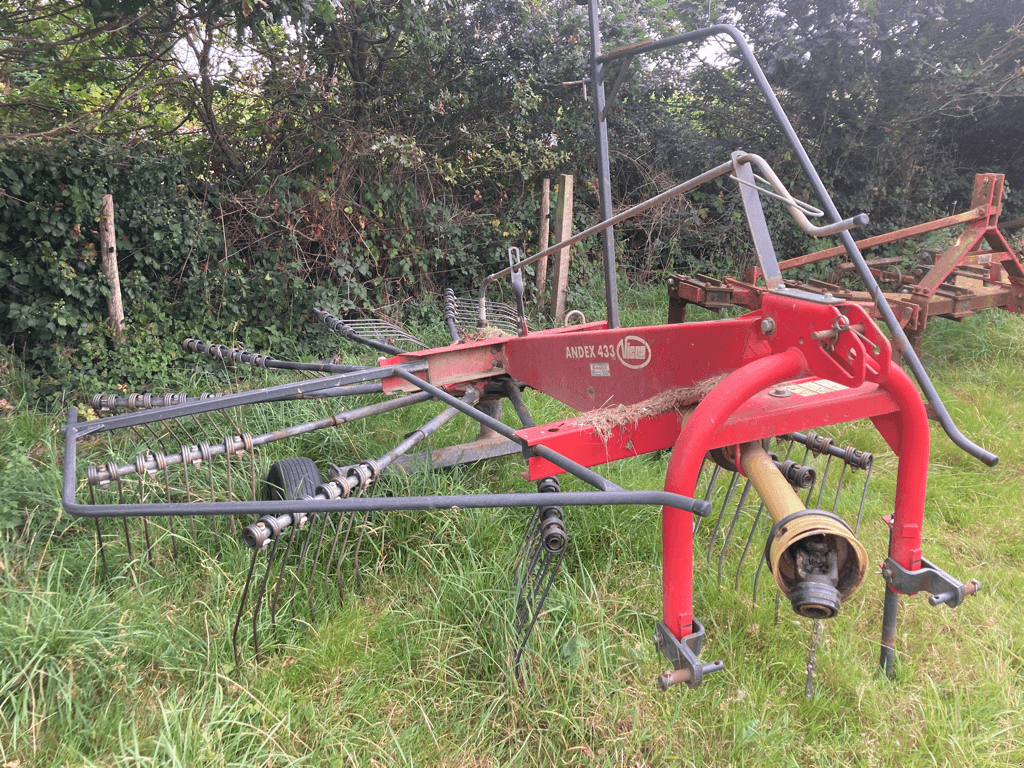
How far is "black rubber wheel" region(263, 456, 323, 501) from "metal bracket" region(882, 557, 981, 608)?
1.99 metres

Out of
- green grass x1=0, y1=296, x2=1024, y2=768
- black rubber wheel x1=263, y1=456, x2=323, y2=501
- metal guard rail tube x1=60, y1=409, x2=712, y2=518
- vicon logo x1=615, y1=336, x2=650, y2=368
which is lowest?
green grass x1=0, y1=296, x2=1024, y2=768

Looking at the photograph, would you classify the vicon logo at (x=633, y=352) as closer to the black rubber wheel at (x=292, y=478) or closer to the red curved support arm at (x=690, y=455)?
the red curved support arm at (x=690, y=455)

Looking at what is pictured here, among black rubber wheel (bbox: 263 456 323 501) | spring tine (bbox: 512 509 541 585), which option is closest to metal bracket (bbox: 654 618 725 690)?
spring tine (bbox: 512 509 541 585)

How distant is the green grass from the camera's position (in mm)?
1802

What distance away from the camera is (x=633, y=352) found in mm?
2023

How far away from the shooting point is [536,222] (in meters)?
6.50

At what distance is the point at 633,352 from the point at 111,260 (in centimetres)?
398

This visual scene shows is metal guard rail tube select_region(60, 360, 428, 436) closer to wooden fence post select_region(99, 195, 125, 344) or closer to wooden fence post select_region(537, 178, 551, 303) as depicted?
wooden fence post select_region(99, 195, 125, 344)

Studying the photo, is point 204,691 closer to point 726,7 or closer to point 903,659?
point 903,659

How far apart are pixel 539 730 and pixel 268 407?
2.52 metres

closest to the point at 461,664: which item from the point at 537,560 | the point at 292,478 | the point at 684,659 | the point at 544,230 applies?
the point at 537,560

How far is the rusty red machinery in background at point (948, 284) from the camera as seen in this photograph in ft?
12.7

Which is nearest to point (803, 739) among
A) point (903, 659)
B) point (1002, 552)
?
point (903, 659)

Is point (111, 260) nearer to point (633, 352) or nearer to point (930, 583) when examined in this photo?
point (633, 352)
